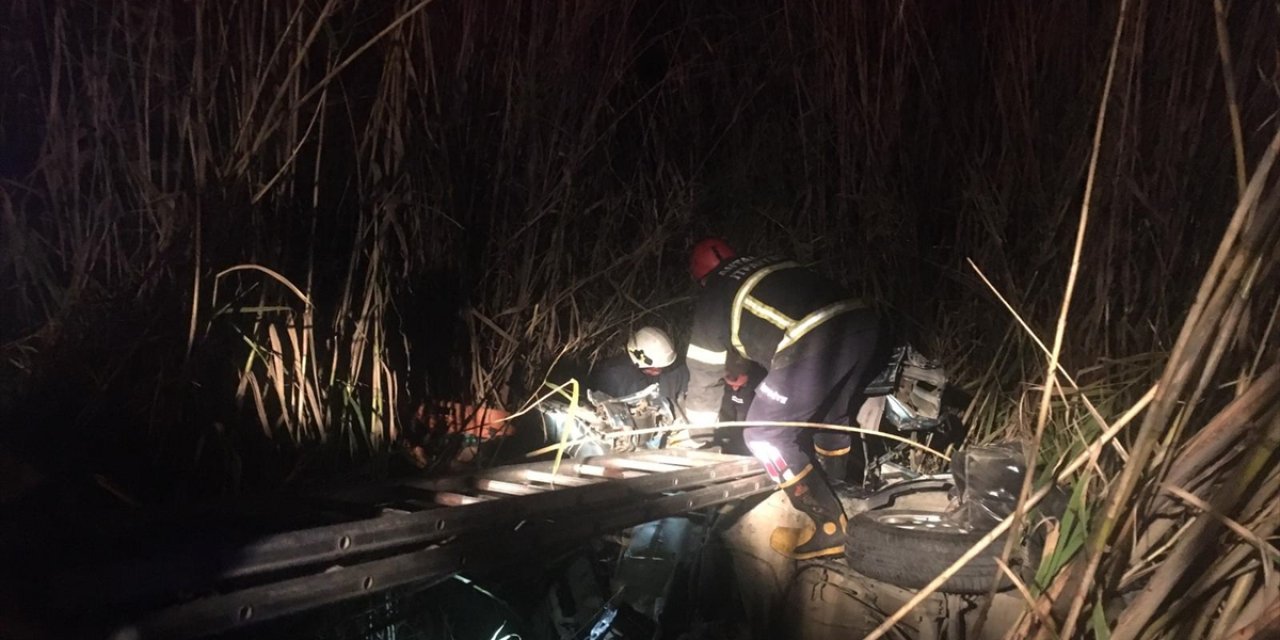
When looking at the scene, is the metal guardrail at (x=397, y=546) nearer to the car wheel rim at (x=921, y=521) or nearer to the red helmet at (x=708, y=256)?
the car wheel rim at (x=921, y=521)

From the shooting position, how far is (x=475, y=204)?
15.1 ft

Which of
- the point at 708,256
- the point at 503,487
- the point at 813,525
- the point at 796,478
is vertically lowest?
the point at 813,525

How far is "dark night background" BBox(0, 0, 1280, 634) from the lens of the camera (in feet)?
9.39

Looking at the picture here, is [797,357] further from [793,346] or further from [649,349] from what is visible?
[649,349]

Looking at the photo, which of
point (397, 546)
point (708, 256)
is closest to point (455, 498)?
point (397, 546)

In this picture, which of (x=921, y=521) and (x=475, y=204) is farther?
(x=475, y=204)

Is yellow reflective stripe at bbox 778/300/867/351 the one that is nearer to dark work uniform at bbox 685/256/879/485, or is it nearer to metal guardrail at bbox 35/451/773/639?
dark work uniform at bbox 685/256/879/485

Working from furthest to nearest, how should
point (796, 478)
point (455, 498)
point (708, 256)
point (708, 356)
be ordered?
point (708, 256)
point (708, 356)
point (796, 478)
point (455, 498)

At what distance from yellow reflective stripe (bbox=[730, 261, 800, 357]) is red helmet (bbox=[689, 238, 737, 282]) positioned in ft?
1.23

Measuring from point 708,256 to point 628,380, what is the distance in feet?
2.59

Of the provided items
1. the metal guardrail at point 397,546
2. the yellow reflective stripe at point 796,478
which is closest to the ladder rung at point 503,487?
the metal guardrail at point 397,546

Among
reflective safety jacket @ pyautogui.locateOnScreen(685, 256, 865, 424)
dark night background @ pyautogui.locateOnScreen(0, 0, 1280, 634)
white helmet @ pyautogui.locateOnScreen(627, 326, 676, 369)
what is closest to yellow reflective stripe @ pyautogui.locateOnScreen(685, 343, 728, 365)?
reflective safety jacket @ pyautogui.locateOnScreen(685, 256, 865, 424)

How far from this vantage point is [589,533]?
10.3 ft

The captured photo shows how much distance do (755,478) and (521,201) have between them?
191 centimetres
